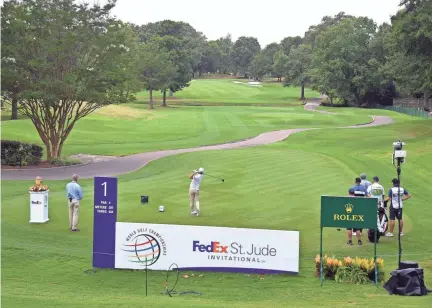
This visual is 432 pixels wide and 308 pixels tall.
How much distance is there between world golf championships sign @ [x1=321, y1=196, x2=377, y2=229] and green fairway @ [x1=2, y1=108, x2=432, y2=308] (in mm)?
1522

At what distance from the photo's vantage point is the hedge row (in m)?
39.9

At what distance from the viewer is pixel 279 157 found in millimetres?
41969

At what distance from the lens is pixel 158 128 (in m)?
70.1

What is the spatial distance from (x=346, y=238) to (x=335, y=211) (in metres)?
4.01

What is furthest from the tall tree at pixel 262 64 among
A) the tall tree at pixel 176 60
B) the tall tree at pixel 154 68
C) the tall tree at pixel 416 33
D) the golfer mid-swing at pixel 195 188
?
the golfer mid-swing at pixel 195 188

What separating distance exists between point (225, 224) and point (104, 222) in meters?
5.62

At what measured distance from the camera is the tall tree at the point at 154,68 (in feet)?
333

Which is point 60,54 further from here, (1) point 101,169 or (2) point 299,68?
(2) point 299,68

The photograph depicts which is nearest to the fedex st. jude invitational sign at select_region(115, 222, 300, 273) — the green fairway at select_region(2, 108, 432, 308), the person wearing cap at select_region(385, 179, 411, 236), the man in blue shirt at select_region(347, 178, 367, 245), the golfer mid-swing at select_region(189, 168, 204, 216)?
the green fairway at select_region(2, 108, 432, 308)

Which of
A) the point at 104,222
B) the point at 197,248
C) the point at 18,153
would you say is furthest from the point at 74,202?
the point at 18,153

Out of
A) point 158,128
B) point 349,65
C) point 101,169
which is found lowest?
point 101,169

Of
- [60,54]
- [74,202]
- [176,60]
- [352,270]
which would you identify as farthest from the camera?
[176,60]

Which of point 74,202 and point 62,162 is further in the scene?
point 62,162

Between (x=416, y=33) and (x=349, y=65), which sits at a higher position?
(x=349, y=65)
